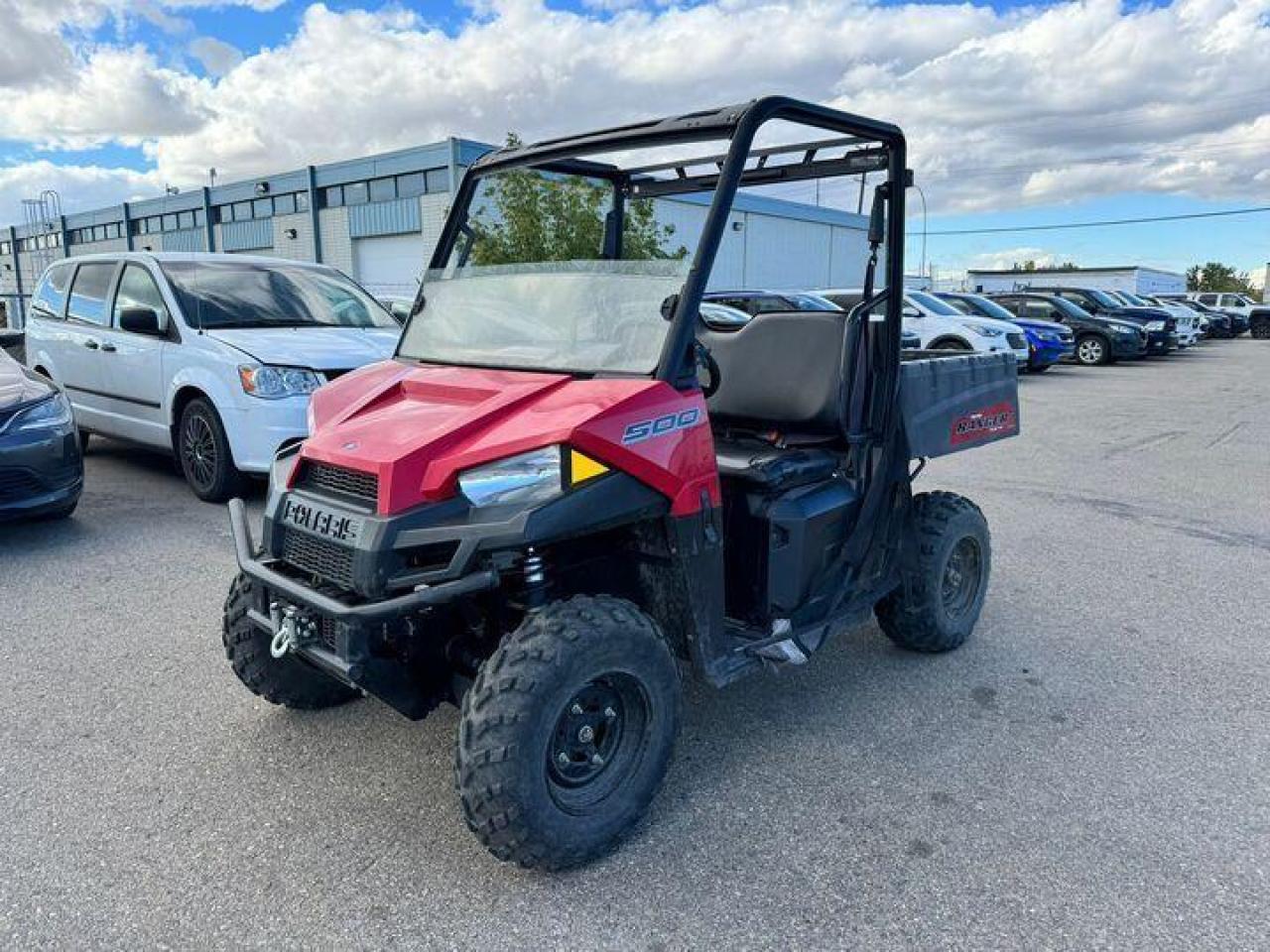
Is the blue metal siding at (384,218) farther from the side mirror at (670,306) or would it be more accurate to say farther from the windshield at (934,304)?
the side mirror at (670,306)

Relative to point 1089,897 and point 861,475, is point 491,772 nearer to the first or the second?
point 1089,897

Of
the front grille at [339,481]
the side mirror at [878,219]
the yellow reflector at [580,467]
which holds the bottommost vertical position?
the front grille at [339,481]

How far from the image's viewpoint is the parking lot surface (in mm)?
2359

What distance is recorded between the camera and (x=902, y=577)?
387 cm

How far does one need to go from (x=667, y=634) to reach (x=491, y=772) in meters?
0.78

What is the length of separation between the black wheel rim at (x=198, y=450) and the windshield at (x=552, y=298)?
3.24m

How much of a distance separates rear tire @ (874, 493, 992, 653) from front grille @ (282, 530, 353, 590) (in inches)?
92.3

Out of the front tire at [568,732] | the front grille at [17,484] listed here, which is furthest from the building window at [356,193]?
the front tire at [568,732]

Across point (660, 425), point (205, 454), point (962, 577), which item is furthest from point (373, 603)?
point (205, 454)

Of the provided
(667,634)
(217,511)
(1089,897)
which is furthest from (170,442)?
(1089,897)

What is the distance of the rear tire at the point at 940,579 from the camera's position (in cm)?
384

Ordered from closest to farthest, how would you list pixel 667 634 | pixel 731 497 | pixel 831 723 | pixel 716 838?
pixel 716 838 < pixel 667 634 < pixel 731 497 < pixel 831 723

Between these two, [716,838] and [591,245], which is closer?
[716,838]

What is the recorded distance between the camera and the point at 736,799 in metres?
2.91
